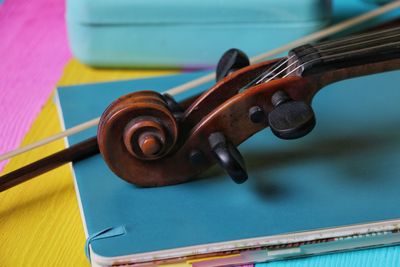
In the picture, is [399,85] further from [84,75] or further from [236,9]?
[84,75]

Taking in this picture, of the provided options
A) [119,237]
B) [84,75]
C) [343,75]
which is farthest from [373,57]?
[84,75]

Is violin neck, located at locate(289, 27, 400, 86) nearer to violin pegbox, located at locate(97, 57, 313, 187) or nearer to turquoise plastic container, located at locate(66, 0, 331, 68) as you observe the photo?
violin pegbox, located at locate(97, 57, 313, 187)

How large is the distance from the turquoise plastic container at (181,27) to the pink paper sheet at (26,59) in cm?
7

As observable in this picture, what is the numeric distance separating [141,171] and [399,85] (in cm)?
38

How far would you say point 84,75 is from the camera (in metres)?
1.00

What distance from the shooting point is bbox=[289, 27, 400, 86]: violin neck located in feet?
2.16

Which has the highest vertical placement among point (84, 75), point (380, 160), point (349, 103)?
point (84, 75)

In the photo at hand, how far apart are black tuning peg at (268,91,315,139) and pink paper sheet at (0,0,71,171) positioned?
1.18 ft

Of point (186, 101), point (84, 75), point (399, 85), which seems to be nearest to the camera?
point (186, 101)

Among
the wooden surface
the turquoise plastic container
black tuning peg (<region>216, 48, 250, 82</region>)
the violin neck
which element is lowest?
the wooden surface

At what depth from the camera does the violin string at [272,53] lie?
0.78m

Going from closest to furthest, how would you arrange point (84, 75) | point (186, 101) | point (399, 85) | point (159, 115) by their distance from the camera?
1. point (159, 115)
2. point (186, 101)
3. point (399, 85)
4. point (84, 75)

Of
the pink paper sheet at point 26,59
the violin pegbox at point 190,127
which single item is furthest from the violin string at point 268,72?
the pink paper sheet at point 26,59

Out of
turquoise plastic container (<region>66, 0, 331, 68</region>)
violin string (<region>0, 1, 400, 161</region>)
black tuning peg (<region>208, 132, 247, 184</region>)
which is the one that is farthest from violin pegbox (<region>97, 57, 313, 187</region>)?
turquoise plastic container (<region>66, 0, 331, 68</region>)
